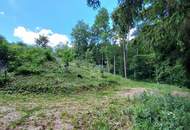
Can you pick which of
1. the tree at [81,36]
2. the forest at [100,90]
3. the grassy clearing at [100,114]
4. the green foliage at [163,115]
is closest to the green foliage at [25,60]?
the forest at [100,90]

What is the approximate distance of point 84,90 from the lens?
42.1 feet

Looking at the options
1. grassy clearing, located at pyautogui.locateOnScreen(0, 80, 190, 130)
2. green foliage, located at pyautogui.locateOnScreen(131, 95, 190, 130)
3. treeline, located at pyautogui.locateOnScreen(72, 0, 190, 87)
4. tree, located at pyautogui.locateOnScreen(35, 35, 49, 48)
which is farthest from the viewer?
tree, located at pyautogui.locateOnScreen(35, 35, 49, 48)

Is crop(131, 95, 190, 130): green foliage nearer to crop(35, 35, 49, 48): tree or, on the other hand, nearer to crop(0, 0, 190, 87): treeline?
crop(0, 0, 190, 87): treeline

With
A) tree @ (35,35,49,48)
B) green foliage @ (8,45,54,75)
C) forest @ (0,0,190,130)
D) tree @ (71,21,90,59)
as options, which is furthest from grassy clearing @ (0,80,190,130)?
tree @ (71,21,90,59)

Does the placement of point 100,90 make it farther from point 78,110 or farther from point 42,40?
point 42,40

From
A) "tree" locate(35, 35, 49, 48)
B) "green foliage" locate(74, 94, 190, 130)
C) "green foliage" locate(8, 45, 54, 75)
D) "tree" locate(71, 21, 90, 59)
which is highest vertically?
"tree" locate(71, 21, 90, 59)

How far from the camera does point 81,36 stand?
52844mm

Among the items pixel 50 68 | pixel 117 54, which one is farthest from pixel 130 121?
pixel 117 54

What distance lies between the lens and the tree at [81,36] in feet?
171

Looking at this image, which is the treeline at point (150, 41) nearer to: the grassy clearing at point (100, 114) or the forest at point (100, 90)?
the forest at point (100, 90)

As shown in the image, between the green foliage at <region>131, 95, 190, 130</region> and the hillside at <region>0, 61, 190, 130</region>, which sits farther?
the hillside at <region>0, 61, 190, 130</region>

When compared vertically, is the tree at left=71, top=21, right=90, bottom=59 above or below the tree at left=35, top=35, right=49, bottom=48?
above

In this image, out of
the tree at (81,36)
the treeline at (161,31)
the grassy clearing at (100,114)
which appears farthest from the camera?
the tree at (81,36)

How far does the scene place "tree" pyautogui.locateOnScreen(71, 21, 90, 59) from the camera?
2048 inches
